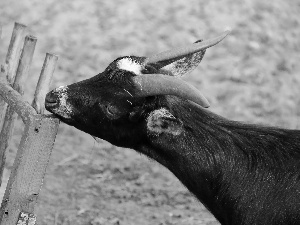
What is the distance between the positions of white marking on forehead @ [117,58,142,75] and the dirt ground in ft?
8.46

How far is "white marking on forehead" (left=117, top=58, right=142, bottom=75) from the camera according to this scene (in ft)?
17.0

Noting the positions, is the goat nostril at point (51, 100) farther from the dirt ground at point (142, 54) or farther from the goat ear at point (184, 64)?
the dirt ground at point (142, 54)

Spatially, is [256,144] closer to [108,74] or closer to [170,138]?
[170,138]

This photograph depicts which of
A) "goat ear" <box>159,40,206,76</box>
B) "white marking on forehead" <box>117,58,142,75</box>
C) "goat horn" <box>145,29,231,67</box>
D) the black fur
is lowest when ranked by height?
the black fur

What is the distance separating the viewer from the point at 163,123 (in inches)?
200

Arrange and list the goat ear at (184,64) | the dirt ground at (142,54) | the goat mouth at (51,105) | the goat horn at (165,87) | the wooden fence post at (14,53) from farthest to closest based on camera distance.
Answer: the dirt ground at (142,54) → the wooden fence post at (14,53) → the goat ear at (184,64) → the goat mouth at (51,105) → the goat horn at (165,87)

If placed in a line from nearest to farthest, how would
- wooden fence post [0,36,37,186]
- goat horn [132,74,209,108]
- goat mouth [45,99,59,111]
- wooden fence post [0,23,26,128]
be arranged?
goat horn [132,74,209,108] → goat mouth [45,99,59,111] → wooden fence post [0,36,37,186] → wooden fence post [0,23,26,128]

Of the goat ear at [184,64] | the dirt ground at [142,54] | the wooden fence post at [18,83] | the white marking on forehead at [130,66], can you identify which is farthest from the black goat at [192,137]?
the dirt ground at [142,54]

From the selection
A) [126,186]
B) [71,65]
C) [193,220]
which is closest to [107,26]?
[71,65]

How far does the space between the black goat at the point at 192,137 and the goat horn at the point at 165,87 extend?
0.01 m

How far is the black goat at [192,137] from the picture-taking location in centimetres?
497

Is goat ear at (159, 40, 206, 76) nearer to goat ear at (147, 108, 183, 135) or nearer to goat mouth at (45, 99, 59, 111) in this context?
goat ear at (147, 108, 183, 135)

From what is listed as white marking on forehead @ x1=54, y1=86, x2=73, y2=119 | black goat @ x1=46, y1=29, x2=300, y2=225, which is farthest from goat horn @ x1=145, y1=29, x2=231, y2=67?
white marking on forehead @ x1=54, y1=86, x2=73, y2=119

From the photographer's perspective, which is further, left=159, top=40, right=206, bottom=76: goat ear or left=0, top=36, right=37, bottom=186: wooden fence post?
left=0, top=36, right=37, bottom=186: wooden fence post
